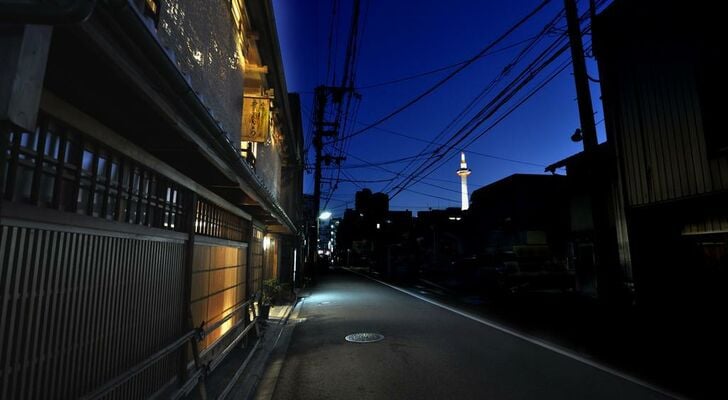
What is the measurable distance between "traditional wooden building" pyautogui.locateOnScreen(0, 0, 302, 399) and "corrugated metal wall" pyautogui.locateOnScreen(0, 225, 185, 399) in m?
0.01

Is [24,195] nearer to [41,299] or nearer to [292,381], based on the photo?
[41,299]

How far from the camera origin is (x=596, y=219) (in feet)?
33.5

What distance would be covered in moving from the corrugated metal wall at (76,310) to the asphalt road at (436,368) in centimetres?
293

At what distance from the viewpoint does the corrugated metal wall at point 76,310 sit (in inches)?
103

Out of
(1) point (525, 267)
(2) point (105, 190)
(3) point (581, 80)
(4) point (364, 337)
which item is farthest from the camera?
(1) point (525, 267)

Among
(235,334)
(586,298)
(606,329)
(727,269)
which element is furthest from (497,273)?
(235,334)

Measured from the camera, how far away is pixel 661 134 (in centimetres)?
1025

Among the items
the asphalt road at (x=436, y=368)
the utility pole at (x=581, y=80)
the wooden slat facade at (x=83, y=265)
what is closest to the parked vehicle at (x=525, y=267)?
the asphalt road at (x=436, y=368)

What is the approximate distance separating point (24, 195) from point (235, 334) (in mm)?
7280

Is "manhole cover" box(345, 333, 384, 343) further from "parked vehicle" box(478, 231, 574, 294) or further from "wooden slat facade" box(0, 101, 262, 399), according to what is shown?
"parked vehicle" box(478, 231, 574, 294)

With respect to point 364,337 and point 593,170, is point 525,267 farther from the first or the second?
point 364,337

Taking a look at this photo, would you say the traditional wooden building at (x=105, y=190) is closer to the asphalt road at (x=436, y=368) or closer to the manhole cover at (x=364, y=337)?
the asphalt road at (x=436, y=368)

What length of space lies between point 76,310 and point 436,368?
20.9ft

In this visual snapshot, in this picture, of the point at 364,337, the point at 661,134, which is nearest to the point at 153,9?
the point at 364,337
